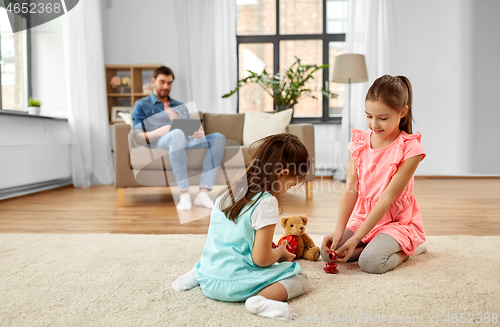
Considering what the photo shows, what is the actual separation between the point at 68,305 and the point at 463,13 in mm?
4626

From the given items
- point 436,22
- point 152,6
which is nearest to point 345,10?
point 436,22

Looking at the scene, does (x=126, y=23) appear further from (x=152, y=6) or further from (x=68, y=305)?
(x=68, y=305)

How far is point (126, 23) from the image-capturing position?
4387 millimetres

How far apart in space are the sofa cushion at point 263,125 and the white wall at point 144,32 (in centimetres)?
147

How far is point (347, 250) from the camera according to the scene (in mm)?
1214

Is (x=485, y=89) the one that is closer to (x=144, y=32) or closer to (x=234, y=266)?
(x=144, y=32)

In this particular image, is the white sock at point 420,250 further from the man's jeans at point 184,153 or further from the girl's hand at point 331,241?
the man's jeans at point 184,153

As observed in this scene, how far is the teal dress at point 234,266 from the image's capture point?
918 mm

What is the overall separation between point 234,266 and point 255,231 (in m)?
0.10

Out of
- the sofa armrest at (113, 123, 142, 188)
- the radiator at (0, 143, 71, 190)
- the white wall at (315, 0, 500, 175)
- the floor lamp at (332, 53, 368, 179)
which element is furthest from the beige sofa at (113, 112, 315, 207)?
the white wall at (315, 0, 500, 175)

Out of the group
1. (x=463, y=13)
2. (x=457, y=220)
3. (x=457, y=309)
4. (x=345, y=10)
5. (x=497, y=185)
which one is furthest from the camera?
(x=345, y=10)

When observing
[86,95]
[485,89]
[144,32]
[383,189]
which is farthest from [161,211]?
[485,89]

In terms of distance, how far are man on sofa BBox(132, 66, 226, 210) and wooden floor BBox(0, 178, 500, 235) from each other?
0.64ft

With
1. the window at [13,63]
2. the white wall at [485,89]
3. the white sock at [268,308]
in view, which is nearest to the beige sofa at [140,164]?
the window at [13,63]
